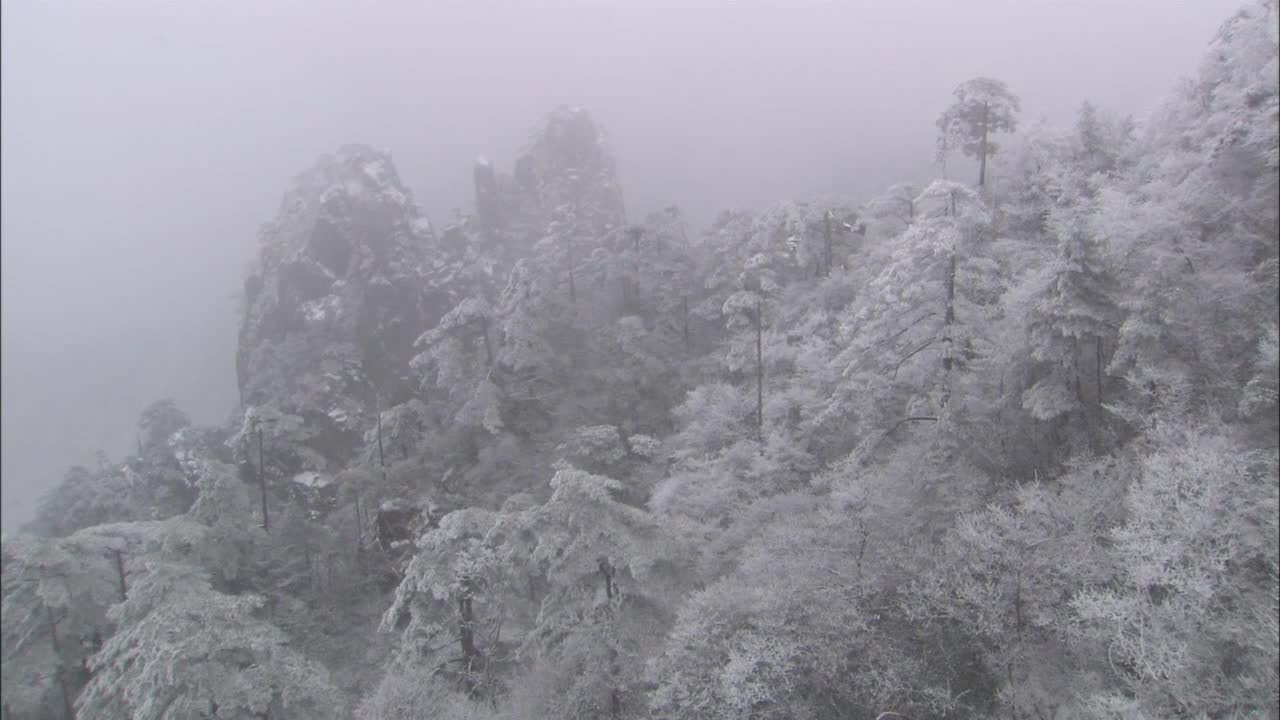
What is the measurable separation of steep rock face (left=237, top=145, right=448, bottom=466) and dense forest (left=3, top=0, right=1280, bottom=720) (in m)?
16.9

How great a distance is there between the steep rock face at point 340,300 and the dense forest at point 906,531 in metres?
16.9

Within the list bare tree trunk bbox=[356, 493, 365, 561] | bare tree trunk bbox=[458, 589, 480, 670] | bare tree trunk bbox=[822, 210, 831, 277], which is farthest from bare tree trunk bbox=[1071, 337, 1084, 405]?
bare tree trunk bbox=[356, 493, 365, 561]

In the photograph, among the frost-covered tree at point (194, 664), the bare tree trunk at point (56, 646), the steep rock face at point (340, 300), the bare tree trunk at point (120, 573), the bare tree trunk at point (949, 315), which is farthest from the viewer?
the steep rock face at point (340, 300)

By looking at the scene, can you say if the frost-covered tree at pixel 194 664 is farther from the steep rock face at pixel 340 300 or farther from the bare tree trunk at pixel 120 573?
the steep rock face at pixel 340 300

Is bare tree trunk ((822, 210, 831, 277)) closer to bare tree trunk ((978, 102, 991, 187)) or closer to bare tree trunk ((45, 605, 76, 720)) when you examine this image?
bare tree trunk ((978, 102, 991, 187))

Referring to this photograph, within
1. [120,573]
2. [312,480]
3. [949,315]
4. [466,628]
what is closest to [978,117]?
[949,315]

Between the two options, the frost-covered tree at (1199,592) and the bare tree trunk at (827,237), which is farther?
the bare tree trunk at (827,237)

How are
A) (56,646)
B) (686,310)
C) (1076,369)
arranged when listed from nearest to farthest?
(56,646), (1076,369), (686,310)

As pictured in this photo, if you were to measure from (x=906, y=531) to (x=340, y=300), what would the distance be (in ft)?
157

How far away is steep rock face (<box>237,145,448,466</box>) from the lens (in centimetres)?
4666

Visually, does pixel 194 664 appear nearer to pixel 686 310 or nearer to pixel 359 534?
pixel 359 534

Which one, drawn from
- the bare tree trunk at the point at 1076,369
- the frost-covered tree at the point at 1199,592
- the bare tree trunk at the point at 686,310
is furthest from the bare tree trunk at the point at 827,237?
the frost-covered tree at the point at 1199,592

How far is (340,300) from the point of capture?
50.2m

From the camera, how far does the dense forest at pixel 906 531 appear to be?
35.7 feet
